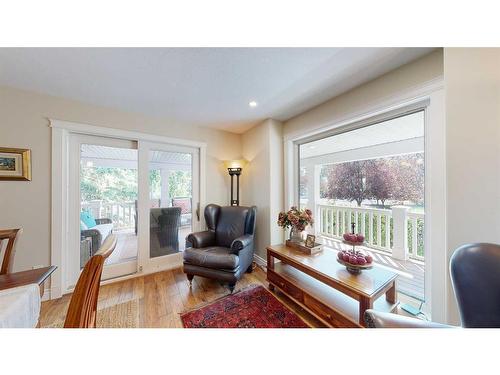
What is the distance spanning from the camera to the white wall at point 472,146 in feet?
2.97

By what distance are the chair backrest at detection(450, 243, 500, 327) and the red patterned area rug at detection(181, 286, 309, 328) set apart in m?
1.14

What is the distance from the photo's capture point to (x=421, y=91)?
4.30 ft

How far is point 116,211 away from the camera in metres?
2.31

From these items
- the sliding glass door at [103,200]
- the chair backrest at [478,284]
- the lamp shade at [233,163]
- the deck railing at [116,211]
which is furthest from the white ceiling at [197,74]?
the chair backrest at [478,284]

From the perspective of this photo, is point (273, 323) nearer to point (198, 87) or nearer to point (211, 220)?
point (211, 220)

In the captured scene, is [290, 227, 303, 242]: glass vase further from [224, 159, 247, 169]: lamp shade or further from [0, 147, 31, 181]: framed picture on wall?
[0, 147, 31, 181]: framed picture on wall

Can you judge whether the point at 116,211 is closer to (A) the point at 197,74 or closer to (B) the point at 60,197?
(B) the point at 60,197

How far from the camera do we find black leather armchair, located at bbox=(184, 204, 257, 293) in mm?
1893

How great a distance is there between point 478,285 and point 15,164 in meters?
3.39

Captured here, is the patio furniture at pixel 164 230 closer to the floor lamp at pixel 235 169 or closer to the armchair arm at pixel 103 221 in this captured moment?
the armchair arm at pixel 103 221

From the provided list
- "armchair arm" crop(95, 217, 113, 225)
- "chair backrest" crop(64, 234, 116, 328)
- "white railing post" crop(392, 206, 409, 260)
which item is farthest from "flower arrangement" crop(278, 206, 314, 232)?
"armchair arm" crop(95, 217, 113, 225)

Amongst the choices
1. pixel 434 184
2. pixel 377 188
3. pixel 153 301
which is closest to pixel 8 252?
pixel 153 301
